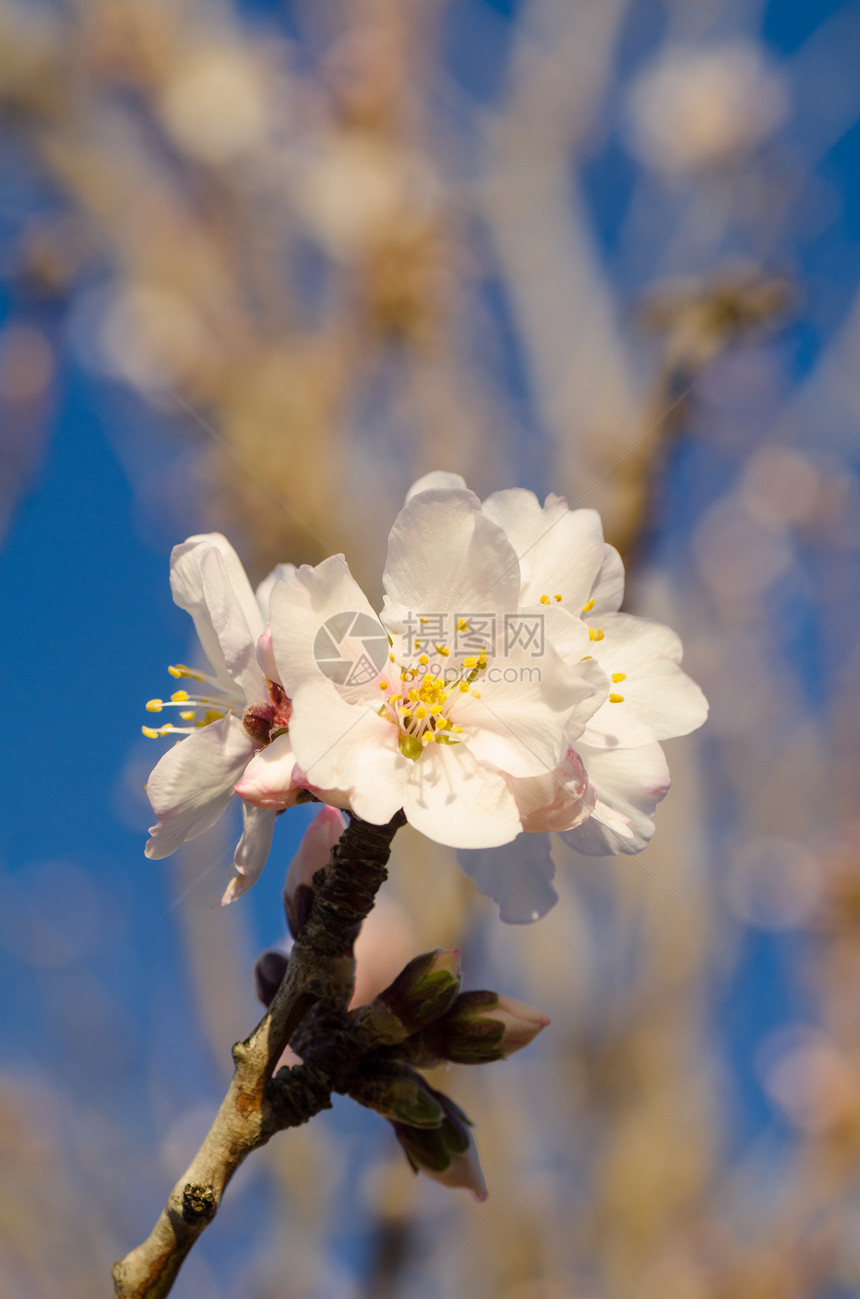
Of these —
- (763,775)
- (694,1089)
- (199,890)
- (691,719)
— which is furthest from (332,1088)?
(763,775)

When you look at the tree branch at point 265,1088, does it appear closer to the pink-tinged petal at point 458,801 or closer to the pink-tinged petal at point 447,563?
the pink-tinged petal at point 458,801

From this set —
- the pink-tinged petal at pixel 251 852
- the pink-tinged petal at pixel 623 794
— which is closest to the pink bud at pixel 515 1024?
the pink-tinged petal at pixel 623 794

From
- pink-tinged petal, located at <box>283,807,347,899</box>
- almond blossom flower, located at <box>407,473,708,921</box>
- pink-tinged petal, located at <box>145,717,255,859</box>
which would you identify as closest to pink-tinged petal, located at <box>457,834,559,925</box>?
almond blossom flower, located at <box>407,473,708,921</box>

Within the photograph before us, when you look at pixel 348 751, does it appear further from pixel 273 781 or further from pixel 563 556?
pixel 563 556

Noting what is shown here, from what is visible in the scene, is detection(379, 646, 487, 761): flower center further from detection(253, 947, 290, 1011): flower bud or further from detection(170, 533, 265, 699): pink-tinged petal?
detection(253, 947, 290, 1011): flower bud

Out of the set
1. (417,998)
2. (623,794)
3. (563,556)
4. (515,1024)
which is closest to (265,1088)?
(417,998)

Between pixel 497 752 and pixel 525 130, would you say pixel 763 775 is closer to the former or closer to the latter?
pixel 525 130
